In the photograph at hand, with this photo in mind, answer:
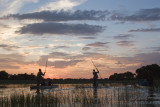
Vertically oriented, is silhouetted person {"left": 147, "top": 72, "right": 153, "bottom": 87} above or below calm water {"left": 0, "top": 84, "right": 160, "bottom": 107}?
above

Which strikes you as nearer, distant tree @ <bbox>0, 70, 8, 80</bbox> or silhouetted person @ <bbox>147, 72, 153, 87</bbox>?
silhouetted person @ <bbox>147, 72, 153, 87</bbox>

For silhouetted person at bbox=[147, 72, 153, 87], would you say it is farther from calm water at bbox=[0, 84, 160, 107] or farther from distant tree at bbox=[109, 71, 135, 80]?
distant tree at bbox=[109, 71, 135, 80]

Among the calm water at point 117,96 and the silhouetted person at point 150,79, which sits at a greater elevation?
the silhouetted person at point 150,79

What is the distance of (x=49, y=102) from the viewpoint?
15383 mm

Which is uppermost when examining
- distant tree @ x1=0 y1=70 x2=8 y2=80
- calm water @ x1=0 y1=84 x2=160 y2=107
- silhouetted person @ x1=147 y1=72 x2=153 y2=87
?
distant tree @ x1=0 y1=70 x2=8 y2=80

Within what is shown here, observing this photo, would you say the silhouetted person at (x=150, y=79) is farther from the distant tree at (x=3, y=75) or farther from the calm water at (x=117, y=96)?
the distant tree at (x=3, y=75)

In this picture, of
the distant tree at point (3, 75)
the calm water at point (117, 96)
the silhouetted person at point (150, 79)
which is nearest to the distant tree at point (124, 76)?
the distant tree at point (3, 75)

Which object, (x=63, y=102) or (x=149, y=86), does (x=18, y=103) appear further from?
(x=149, y=86)

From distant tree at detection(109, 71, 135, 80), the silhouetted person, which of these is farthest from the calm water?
distant tree at detection(109, 71, 135, 80)

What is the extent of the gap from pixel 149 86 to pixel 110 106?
2070cm

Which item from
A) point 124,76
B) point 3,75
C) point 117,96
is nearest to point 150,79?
point 117,96

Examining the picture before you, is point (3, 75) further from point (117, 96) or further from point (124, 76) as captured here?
point (117, 96)

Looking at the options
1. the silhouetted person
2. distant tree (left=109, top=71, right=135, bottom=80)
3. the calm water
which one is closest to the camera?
the calm water

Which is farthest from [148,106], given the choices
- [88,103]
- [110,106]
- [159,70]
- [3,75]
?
[3,75]
